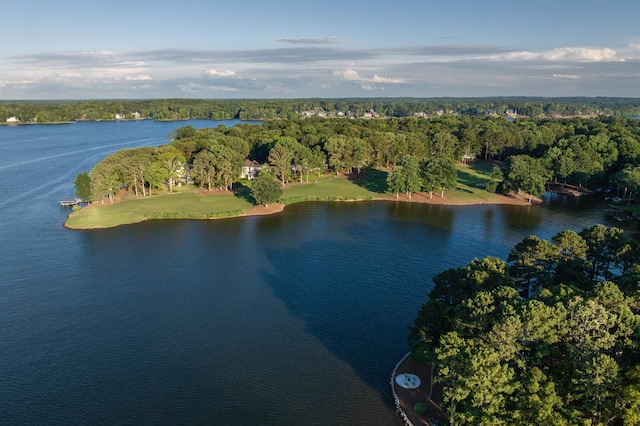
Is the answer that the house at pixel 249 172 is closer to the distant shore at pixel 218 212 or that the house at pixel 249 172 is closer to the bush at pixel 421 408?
the distant shore at pixel 218 212

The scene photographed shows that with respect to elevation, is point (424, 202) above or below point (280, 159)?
below

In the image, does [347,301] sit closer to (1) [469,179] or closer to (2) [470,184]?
(2) [470,184]

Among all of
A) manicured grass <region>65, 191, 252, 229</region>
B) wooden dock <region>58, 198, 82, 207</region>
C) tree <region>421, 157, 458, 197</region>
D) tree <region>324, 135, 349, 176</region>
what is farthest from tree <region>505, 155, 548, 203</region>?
wooden dock <region>58, 198, 82, 207</region>

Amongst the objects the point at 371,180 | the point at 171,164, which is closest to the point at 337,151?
the point at 371,180

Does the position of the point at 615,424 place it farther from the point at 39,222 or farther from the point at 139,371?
the point at 39,222

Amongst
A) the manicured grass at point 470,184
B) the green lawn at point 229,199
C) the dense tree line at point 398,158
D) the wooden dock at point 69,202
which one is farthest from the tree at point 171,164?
the manicured grass at point 470,184

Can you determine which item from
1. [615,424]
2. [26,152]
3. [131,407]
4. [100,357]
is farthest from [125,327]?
[26,152]
